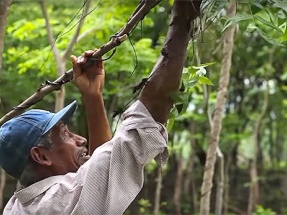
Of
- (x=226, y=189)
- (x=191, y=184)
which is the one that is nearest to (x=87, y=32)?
(x=226, y=189)

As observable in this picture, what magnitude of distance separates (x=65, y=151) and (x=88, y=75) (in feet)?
0.60

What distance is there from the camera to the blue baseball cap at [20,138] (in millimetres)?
1288

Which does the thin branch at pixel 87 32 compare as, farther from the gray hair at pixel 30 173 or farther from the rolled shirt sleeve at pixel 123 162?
the rolled shirt sleeve at pixel 123 162

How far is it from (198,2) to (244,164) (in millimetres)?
8701

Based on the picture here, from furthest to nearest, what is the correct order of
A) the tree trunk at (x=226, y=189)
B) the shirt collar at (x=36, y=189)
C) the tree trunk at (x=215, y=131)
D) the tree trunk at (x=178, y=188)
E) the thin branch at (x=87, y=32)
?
the tree trunk at (x=178, y=188)
the tree trunk at (x=226, y=189)
the thin branch at (x=87, y=32)
the tree trunk at (x=215, y=131)
the shirt collar at (x=36, y=189)

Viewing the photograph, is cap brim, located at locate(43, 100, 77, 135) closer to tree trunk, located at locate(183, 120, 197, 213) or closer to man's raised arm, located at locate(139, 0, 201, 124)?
man's raised arm, located at locate(139, 0, 201, 124)

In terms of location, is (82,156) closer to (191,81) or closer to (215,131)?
(191,81)

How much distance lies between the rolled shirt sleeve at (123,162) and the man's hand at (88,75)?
A: 0.73ft

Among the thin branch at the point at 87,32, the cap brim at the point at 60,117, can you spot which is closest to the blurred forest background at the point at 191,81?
the thin branch at the point at 87,32

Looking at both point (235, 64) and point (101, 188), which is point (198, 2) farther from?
point (235, 64)

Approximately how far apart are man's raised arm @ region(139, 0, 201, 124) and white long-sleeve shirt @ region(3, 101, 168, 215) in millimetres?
22

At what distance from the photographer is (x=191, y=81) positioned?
1308 millimetres

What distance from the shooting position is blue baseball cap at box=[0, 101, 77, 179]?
1288 millimetres

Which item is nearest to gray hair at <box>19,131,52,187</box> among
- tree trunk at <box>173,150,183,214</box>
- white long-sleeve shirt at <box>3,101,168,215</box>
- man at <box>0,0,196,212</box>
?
man at <box>0,0,196,212</box>
